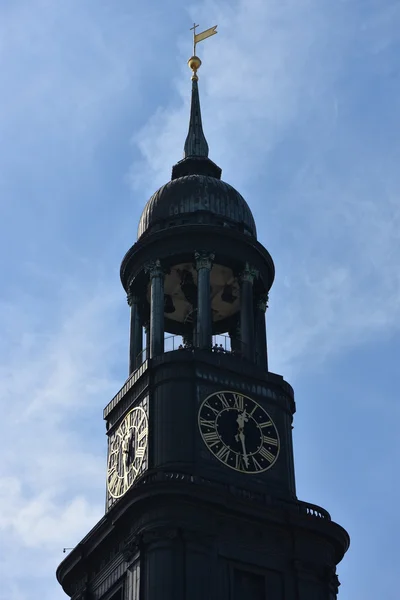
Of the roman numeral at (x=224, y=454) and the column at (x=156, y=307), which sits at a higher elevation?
the column at (x=156, y=307)

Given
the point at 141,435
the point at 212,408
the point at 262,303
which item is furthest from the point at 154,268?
the point at 141,435

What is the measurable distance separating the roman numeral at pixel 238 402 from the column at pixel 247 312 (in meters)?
2.57

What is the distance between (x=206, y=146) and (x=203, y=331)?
40.9 feet

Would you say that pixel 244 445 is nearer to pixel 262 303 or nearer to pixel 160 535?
pixel 160 535

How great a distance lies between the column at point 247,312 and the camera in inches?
2496

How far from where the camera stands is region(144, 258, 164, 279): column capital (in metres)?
64.7

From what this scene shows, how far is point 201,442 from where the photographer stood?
58750 millimetres

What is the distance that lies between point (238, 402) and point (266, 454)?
7.24ft

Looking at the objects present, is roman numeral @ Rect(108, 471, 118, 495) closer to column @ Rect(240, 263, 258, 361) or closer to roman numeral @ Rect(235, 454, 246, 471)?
roman numeral @ Rect(235, 454, 246, 471)

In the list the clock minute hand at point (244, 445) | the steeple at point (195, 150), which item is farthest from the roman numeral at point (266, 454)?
the steeple at point (195, 150)

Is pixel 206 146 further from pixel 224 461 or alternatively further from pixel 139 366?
pixel 224 461

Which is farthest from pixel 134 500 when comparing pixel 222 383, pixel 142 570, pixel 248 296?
pixel 248 296

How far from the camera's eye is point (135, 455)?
5991cm

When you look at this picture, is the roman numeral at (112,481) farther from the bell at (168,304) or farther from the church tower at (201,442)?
the bell at (168,304)
